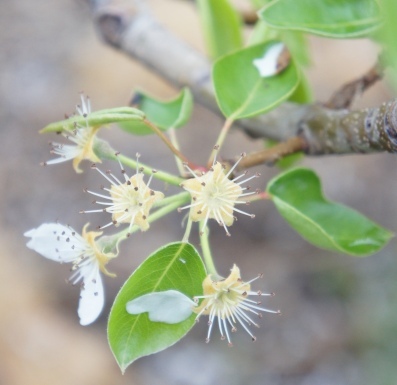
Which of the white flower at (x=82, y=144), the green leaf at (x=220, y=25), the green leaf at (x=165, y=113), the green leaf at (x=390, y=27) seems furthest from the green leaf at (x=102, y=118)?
the green leaf at (x=220, y=25)

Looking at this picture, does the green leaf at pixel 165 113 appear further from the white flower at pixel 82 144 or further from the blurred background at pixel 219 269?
the blurred background at pixel 219 269

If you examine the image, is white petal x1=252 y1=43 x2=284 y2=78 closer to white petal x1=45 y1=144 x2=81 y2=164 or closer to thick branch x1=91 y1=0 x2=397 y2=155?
thick branch x1=91 y1=0 x2=397 y2=155

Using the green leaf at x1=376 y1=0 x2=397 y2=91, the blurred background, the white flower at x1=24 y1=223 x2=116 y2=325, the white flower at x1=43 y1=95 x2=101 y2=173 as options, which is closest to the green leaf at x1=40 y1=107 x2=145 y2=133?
the white flower at x1=43 y1=95 x2=101 y2=173

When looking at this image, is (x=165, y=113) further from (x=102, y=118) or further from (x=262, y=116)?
(x=102, y=118)

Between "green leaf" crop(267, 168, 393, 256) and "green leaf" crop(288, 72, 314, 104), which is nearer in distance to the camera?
"green leaf" crop(267, 168, 393, 256)

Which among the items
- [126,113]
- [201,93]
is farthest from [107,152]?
[201,93]

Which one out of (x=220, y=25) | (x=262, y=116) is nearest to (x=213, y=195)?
(x=262, y=116)

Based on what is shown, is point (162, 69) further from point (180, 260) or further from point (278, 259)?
point (278, 259)
